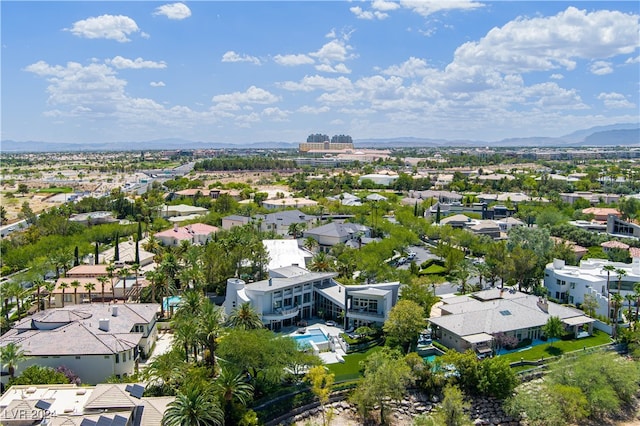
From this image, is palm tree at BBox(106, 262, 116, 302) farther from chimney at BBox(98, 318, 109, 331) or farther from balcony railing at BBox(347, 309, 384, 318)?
balcony railing at BBox(347, 309, 384, 318)

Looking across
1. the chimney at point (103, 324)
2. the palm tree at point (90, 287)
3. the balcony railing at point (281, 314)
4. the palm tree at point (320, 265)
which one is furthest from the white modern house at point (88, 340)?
the palm tree at point (320, 265)

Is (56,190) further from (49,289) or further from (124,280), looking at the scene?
(124,280)

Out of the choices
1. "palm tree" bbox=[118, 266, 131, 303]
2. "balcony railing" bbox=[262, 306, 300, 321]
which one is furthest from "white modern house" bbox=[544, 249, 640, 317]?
"palm tree" bbox=[118, 266, 131, 303]

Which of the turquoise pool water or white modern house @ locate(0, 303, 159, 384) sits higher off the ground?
white modern house @ locate(0, 303, 159, 384)

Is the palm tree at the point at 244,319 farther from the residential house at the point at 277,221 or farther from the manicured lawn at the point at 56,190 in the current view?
the manicured lawn at the point at 56,190

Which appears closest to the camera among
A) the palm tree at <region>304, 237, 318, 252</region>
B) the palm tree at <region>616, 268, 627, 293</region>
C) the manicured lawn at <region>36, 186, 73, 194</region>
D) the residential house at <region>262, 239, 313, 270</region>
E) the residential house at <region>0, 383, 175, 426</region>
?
the residential house at <region>0, 383, 175, 426</region>

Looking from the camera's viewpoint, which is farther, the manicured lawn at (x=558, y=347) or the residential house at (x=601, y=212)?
the residential house at (x=601, y=212)

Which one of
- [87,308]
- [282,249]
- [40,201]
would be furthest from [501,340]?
[40,201]
